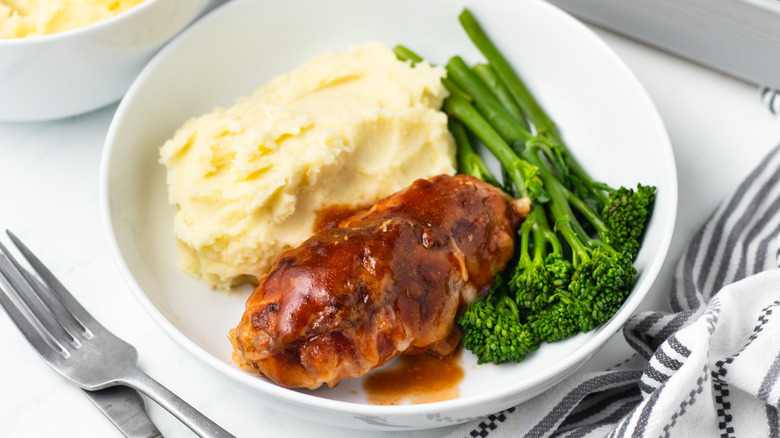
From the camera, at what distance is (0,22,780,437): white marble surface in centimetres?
373

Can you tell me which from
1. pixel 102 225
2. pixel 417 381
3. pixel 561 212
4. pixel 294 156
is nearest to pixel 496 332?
pixel 417 381

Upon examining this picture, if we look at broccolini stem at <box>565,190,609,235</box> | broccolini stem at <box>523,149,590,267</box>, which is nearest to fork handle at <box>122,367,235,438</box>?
broccolini stem at <box>523,149,590,267</box>

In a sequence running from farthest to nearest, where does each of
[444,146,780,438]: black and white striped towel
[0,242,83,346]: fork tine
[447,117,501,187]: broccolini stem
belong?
1. [447,117,501,187]: broccolini stem
2. [0,242,83,346]: fork tine
3. [444,146,780,438]: black and white striped towel

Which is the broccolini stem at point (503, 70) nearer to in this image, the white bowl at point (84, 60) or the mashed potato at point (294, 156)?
the mashed potato at point (294, 156)

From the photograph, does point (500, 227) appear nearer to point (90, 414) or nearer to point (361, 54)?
point (361, 54)

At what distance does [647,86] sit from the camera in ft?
16.5

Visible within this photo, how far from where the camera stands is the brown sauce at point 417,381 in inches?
142

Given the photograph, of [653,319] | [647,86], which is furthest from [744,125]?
[653,319]

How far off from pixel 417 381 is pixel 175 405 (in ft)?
3.81

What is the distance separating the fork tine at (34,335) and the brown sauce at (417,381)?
1.59 m

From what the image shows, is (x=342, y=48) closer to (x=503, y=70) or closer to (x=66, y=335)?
(x=503, y=70)

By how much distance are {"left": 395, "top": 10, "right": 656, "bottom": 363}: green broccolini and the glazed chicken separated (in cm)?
21

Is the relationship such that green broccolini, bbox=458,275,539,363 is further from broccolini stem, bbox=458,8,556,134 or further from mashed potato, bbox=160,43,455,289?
broccolini stem, bbox=458,8,556,134

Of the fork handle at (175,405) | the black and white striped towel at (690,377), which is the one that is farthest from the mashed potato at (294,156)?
the black and white striped towel at (690,377)
